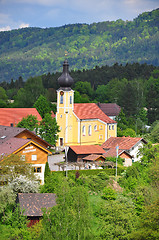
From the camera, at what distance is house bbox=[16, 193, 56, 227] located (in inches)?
1682

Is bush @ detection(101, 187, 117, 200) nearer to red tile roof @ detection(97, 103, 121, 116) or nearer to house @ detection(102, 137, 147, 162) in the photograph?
house @ detection(102, 137, 147, 162)

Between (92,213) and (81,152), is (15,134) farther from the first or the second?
(92,213)

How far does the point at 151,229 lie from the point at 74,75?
132m

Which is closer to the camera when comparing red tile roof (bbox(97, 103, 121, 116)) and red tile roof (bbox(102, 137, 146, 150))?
red tile roof (bbox(102, 137, 146, 150))

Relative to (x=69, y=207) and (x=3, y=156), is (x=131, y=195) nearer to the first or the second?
(x=3, y=156)

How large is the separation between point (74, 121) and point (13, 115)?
30.9ft

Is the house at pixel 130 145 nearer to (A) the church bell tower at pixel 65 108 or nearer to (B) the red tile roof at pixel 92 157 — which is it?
(B) the red tile roof at pixel 92 157

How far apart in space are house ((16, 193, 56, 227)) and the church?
42.9 m

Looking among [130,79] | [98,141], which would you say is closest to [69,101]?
[98,141]

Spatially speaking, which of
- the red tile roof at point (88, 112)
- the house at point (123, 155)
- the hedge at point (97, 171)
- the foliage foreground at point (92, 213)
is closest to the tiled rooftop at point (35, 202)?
the foliage foreground at point (92, 213)

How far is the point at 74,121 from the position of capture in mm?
90062

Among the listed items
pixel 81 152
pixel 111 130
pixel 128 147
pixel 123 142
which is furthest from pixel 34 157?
pixel 111 130

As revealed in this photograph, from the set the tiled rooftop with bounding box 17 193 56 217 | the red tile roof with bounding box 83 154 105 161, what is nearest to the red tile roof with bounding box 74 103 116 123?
the red tile roof with bounding box 83 154 105 161

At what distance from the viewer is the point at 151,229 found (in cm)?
3625
